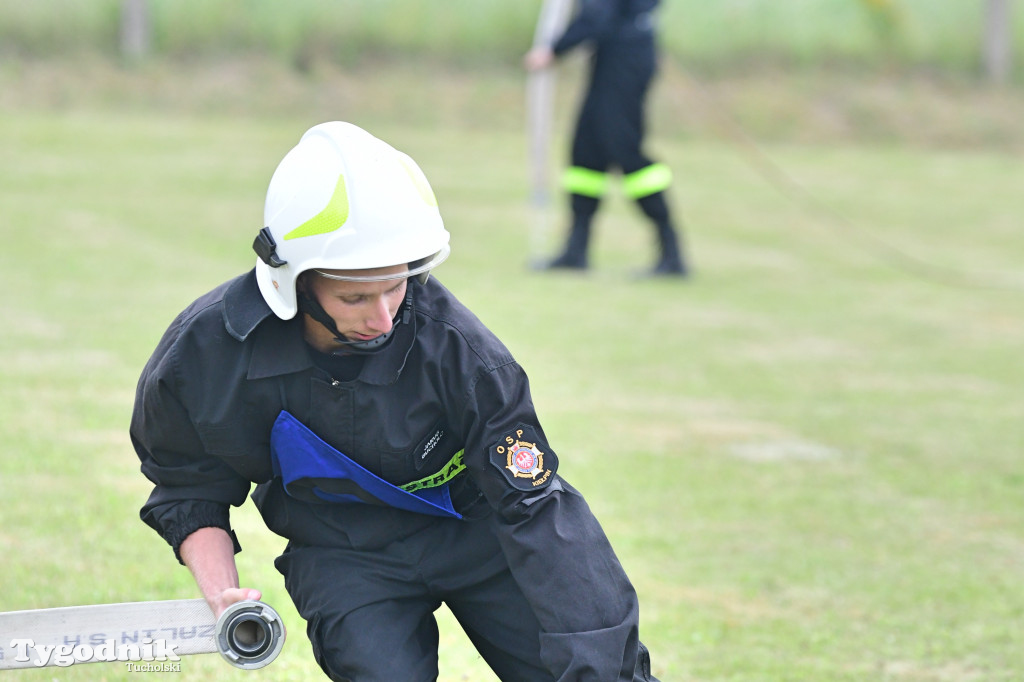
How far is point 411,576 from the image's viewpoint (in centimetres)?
255

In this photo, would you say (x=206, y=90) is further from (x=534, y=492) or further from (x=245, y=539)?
(x=534, y=492)

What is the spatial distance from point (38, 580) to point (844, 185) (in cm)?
1105

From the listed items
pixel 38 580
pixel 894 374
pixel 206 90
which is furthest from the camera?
pixel 206 90

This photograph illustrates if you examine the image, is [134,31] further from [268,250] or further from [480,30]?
[268,250]

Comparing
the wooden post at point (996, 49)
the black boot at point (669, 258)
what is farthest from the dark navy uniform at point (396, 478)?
the wooden post at point (996, 49)

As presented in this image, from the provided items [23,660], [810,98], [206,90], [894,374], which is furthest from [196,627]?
[810,98]

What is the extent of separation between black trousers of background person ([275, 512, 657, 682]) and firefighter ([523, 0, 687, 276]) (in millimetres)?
5943

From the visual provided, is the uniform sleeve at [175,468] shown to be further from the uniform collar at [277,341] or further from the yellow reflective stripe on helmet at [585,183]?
the yellow reflective stripe on helmet at [585,183]

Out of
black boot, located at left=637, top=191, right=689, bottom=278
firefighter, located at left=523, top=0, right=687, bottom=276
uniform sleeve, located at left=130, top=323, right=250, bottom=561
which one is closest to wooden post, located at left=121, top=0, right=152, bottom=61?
firefighter, located at left=523, top=0, right=687, bottom=276

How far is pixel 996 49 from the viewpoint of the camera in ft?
59.8

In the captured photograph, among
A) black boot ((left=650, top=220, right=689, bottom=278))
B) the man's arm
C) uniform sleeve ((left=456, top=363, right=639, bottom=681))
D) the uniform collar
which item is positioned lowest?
black boot ((left=650, top=220, right=689, bottom=278))

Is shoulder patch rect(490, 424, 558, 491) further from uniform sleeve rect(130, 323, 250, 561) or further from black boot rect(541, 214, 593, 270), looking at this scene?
black boot rect(541, 214, 593, 270)

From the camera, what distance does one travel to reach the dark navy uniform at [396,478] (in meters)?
2.34

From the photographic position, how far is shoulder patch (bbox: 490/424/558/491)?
7.66 feet
